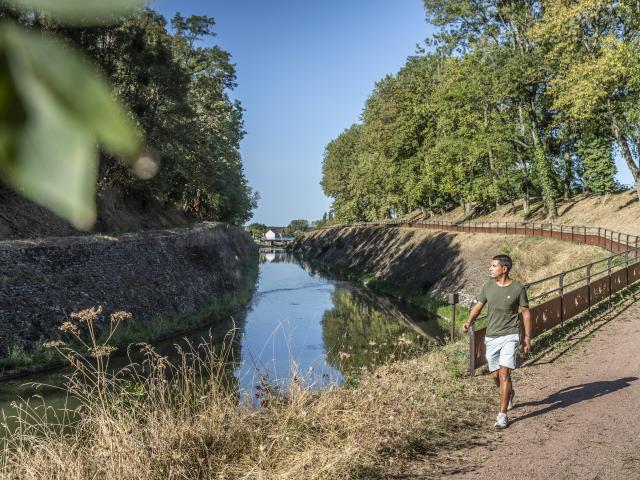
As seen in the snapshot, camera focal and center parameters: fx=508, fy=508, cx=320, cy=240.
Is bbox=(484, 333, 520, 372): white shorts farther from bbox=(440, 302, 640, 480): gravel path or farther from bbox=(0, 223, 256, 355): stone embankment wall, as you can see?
bbox=(0, 223, 256, 355): stone embankment wall

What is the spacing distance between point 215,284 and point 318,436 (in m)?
26.7

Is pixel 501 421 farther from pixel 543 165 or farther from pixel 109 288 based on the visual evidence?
pixel 543 165

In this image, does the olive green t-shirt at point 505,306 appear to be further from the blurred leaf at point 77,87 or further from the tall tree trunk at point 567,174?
the tall tree trunk at point 567,174

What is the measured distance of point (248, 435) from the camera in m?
6.71

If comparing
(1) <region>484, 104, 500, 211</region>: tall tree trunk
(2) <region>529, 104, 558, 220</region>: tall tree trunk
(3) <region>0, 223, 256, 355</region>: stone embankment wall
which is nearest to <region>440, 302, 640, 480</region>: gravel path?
(3) <region>0, 223, 256, 355</region>: stone embankment wall

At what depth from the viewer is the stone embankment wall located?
62.0ft

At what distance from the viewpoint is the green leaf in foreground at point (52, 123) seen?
1.75 feet

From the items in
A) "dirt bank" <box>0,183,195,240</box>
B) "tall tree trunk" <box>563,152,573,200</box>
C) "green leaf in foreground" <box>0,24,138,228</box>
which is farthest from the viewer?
"tall tree trunk" <box>563,152,573,200</box>

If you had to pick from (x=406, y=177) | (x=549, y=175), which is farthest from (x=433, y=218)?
(x=549, y=175)

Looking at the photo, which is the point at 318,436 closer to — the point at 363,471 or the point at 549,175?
the point at 363,471

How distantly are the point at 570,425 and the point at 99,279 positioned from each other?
2066 centimetres

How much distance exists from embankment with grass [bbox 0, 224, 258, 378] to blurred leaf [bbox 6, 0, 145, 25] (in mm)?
19039

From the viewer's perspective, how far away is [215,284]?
32.7 m

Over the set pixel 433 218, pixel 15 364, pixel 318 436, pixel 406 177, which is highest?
pixel 406 177
